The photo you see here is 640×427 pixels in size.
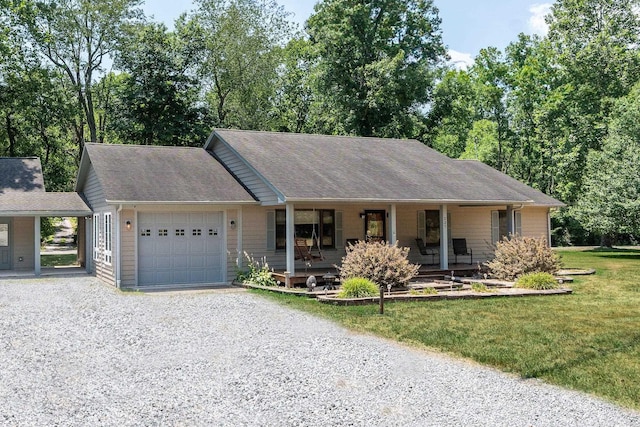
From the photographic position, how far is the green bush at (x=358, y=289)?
13023 mm

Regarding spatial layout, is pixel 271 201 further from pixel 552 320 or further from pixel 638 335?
pixel 638 335

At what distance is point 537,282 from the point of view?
14.5 m

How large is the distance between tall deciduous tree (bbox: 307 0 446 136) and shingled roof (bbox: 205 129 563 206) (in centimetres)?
852

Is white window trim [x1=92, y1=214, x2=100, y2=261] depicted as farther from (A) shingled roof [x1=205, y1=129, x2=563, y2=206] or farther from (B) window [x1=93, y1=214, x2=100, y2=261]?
(A) shingled roof [x1=205, y1=129, x2=563, y2=206]

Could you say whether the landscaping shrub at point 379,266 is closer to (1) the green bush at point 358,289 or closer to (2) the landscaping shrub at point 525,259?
(1) the green bush at point 358,289

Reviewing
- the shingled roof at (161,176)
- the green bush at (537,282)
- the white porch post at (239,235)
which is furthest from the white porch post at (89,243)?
the green bush at (537,282)

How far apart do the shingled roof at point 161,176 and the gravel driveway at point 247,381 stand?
559cm

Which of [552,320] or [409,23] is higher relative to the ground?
[409,23]

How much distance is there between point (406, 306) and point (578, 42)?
2814 cm

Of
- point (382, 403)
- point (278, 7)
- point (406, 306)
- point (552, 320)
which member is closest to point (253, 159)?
point (406, 306)

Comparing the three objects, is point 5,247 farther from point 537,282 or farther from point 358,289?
point 537,282

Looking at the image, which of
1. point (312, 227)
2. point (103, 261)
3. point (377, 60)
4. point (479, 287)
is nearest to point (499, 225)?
point (312, 227)

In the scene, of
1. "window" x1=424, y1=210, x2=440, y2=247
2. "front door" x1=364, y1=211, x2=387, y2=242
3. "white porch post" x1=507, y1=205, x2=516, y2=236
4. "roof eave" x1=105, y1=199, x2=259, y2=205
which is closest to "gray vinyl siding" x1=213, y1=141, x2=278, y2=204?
"roof eave" x1=105, y1=199, x2=259, y2=205

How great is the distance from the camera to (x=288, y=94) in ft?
127
